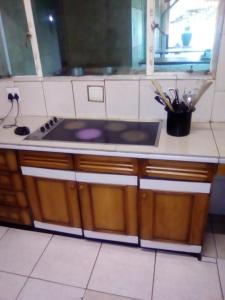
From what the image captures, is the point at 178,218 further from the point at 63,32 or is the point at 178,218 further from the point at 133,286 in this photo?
the point at 63,32

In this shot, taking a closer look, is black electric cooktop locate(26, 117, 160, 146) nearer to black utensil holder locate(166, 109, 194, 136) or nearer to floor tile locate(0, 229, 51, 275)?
black utensil holder locate(166, 109, 194, 136)

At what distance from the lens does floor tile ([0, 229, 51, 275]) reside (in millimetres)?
1538

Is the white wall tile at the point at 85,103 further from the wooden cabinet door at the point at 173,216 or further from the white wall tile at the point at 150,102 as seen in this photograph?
the wooden cabinet door at the point at 173,216

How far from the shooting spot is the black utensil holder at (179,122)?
1.36 meters

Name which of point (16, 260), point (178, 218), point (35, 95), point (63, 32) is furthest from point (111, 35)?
point (16, 260)

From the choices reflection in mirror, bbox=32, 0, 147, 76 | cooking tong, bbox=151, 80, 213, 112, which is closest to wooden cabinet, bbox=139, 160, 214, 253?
cooking tong, bbox=151, 80, 213, 112

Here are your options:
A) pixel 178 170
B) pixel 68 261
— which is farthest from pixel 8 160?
pixel 178 170

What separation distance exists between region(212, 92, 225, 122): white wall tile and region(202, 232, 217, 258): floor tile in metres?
0.81

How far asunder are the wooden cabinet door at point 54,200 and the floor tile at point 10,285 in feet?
1.26

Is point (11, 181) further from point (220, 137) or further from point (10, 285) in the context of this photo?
point (220, 137)

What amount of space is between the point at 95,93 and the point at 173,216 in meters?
0.98

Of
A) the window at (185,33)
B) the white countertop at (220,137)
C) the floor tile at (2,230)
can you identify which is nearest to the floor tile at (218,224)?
the white countertop at (220,137)

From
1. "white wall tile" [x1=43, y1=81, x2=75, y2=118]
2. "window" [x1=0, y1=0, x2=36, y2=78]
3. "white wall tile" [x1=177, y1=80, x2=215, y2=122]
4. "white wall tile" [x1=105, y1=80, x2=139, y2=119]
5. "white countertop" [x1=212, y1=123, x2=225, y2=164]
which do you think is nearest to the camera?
"white countertop" [x1=212, y1=123, x2=225, y2=164]

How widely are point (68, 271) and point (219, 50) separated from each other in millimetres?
1625
